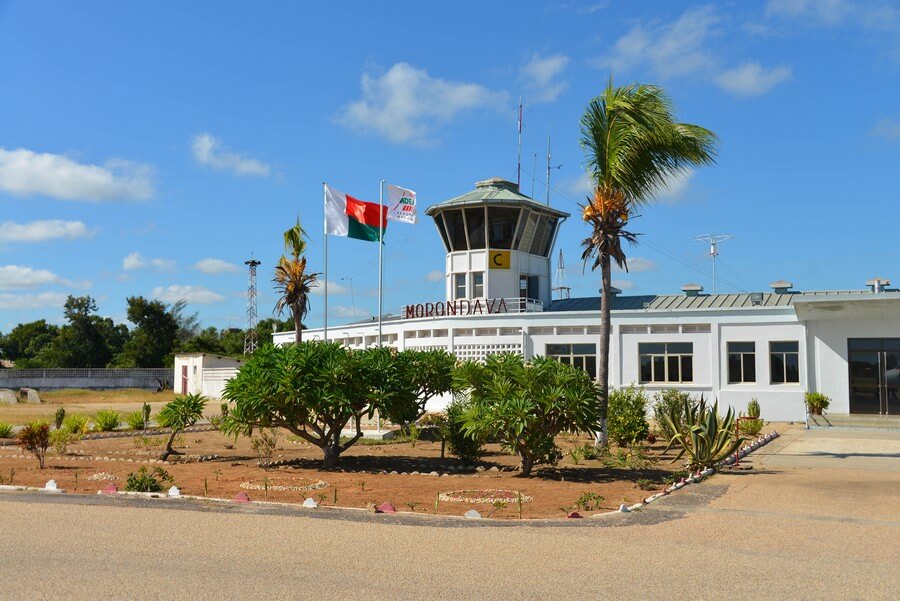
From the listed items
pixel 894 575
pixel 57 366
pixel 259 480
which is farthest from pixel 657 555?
pixel 57 366

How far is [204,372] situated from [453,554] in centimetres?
4840

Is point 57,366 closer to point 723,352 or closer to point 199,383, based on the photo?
point 199,383

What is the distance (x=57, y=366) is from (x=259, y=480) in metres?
65.6

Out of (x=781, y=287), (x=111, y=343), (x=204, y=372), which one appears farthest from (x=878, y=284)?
(x=111, y=343)

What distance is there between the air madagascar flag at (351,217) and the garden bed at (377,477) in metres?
9.95

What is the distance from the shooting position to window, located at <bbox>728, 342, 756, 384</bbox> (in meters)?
32.0

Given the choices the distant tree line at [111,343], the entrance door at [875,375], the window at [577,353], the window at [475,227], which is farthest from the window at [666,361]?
the distant tree line at [111,343]

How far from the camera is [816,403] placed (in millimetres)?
29672

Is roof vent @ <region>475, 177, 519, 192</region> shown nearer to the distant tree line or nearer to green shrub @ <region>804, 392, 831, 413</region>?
green shrub @ <region>804, 392, 831, 413</region>

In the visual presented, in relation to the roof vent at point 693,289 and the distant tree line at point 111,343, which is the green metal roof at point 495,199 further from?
the distant tree line at point 111,343

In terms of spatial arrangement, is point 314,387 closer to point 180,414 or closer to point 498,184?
point 180,414

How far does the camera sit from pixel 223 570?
306 inches

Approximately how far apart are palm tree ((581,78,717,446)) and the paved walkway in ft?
30.2

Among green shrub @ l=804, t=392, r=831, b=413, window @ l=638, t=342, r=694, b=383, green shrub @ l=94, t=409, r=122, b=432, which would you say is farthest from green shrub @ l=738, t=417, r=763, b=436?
green shrub @ l=94, t=409, r=122, b=432
